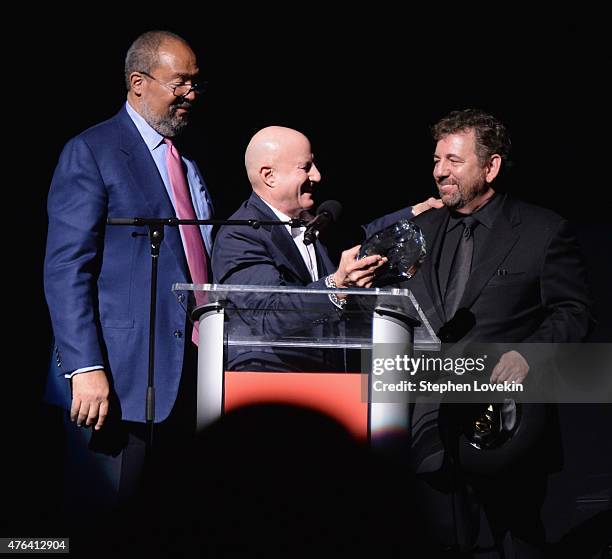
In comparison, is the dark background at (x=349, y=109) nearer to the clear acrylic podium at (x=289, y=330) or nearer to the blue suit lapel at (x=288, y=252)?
the blue suit lapel at (x=288, y=252)

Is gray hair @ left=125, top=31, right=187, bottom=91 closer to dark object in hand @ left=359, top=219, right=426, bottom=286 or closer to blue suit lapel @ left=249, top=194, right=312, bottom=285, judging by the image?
blue suit lapel @ left=249, top=194, right=312, bottom=285

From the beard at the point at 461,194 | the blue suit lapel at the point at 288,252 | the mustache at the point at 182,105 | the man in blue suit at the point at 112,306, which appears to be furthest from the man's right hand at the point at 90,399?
the beard at the point at 461,194

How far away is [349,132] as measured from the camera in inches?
176

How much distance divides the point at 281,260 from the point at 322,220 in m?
0.49

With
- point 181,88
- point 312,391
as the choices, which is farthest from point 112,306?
point 312,391

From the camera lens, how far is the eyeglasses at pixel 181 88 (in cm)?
355

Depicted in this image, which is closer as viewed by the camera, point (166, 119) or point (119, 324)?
point (119, 324)

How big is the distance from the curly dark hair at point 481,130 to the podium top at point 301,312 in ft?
4.40

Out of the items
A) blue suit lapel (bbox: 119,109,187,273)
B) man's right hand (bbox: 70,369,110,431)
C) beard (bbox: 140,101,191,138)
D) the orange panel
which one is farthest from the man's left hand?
beard (bbox: 140,101,191,138)

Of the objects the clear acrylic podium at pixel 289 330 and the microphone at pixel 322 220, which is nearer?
the clear acrylic podium at pixel 289 330

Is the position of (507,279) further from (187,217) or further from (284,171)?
(187,217)

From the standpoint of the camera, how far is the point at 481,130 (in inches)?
155

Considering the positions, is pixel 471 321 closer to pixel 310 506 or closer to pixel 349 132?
pixel 349 132

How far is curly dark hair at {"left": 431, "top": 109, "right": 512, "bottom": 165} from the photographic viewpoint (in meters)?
3.93
